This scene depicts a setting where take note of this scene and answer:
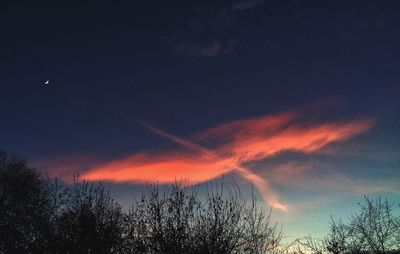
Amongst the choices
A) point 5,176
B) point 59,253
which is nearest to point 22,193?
point 5,176

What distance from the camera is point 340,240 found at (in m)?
34.1

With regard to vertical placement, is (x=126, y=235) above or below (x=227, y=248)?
above

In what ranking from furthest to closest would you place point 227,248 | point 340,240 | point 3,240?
point 3,240 < point 340,240 < point 227,248

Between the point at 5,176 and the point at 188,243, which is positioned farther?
the point at 5,176

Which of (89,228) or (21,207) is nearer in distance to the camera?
(89,228)

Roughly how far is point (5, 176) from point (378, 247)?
1307 inches

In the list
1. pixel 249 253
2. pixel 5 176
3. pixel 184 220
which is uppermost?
pixel 5 176

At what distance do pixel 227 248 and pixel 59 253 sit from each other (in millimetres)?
9496

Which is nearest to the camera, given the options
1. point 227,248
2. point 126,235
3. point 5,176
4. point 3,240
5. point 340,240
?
point 227,248

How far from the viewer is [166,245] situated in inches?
788

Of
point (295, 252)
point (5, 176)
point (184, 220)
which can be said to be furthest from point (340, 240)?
point (5, 176)

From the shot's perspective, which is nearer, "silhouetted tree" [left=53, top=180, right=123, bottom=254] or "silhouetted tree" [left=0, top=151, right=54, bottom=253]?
"silhouetted tree" [left=53, top=180, right=123, bottom=254]

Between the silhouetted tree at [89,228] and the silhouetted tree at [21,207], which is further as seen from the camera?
the silhouetted tree at [21,207]

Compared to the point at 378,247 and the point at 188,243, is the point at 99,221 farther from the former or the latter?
the point at 378,247
